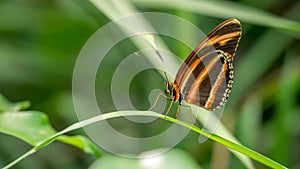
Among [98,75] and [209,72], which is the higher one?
[209,72]

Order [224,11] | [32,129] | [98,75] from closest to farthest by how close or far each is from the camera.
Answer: [32,129], [224,11], [98,75]

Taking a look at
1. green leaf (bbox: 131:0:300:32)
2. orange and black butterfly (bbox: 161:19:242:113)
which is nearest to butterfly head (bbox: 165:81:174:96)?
orange and black butterfly (bbox: 161:19:242:113)

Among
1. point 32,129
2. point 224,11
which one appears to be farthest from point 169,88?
point 224,11

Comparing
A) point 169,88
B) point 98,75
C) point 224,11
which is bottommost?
point 98,75

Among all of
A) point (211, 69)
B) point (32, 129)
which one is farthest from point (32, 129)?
point (211, 69)

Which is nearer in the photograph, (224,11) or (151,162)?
(151,162)

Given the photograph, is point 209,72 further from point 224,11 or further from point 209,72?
point 224,11

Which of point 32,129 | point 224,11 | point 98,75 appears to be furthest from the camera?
point 98,75

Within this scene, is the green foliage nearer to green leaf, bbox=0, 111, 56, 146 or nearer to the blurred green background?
green leaf, bbox=0, 111, 56, 146
